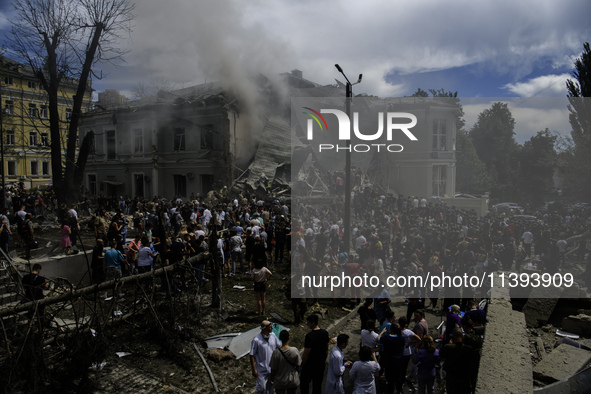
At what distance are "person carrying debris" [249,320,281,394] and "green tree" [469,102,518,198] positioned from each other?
40.5 feet

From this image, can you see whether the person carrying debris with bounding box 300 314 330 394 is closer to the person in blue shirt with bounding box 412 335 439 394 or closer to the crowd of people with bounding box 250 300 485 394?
the crowd of people with bounding box 250 300 485 394

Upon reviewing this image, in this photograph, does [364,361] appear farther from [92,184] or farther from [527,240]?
[92,184]

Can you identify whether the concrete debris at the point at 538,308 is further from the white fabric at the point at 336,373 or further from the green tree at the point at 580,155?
the green tree at the point at 580,155

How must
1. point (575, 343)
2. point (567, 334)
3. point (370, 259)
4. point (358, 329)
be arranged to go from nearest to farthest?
point (575, 343) → point (567, 334) → point (358, 329) → point (370, 259)

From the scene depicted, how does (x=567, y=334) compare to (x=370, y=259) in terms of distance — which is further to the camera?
(x=370, y=259)

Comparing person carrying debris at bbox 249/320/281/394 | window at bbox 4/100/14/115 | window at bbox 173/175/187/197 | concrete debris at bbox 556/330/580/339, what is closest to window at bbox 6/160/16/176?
window at bbox 4/100/14/115

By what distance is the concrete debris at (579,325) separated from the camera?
342 inches

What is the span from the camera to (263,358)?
536 cm

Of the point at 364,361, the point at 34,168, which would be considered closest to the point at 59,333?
the point at 364,361

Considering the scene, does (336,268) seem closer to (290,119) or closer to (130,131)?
(290,119)

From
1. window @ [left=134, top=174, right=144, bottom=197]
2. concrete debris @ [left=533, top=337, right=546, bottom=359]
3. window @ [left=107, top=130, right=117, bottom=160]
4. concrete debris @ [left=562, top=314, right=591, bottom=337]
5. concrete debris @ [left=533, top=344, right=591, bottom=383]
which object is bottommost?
concrete debris @ [left=533, top=337, right=546, bottom=359]

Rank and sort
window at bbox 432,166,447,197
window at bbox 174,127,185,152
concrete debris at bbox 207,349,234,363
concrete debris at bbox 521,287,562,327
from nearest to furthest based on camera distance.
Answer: concrete debris at bbox 207,349,234,363
concrete debris at bbox 521,287,562,327
window at bbox 432,166,447,197
window at bbox 174,127,185,152

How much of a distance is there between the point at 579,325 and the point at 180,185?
2439 centimetres

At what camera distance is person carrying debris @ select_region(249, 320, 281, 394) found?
5.31 meters
